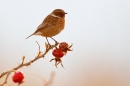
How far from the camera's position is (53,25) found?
2.23 ft

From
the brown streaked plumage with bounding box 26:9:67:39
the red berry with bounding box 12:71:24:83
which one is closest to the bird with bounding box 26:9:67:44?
the brown streaked plumage with bounding box 26:9:67:39

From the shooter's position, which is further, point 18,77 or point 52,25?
point 52,25

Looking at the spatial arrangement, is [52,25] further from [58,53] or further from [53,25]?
[58,53]

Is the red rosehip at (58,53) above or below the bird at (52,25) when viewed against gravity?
below

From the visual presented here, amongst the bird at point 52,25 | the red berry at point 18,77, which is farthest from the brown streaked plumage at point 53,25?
the red berry at point 18,77

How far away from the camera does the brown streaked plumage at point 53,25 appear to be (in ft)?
2.15

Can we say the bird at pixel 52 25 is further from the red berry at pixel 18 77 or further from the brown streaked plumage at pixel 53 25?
the red berry at pixel 18 77

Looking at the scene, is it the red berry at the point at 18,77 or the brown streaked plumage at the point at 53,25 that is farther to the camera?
the brown streaked plumage at the point at 53,25

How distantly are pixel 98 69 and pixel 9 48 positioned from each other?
1.59 feet

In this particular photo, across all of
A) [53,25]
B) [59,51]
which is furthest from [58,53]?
[53,25]

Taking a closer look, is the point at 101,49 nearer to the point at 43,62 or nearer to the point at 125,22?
the point at 125,22

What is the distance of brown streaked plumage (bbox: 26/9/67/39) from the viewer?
0.66 meters

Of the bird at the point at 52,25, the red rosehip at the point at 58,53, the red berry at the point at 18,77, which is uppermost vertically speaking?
the bird at the point at 52,25

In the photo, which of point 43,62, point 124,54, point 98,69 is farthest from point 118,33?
point 43,62
